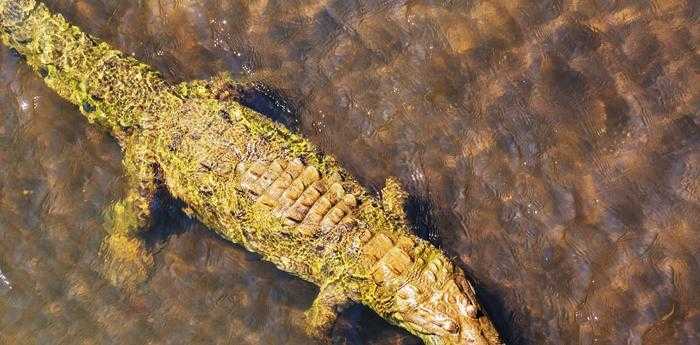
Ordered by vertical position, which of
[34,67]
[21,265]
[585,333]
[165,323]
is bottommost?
[585,333]

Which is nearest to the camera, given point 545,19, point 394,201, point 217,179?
point 217,179

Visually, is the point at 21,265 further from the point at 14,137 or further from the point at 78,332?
the point at 14,137

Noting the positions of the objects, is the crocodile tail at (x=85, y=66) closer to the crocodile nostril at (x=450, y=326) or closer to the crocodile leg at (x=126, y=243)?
the crocodile leg at (x=126, y=243)

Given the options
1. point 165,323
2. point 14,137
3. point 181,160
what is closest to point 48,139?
point 14,137

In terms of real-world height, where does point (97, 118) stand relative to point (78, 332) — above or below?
above

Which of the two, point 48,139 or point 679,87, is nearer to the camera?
point 679,87

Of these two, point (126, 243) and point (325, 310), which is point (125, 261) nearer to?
point (126, 243)

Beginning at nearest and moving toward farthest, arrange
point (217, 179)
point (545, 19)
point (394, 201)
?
point (217, 179) < point (394, 201) < point (545, 19)
